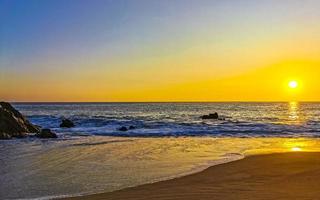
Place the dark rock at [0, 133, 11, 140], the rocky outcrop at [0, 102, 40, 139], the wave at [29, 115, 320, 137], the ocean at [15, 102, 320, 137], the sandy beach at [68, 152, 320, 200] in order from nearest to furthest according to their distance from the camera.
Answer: the sandy beach at [68, 152, 320, 200]
the dark rock at [0, 133, 11, 140]
the rocky outcrop at [0, 102, 40, 139]
the wave at [29, 115, 320, 137]
the ocean at [15, 102, 320, 137]

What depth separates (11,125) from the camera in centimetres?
3066

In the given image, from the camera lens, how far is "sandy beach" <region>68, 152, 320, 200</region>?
31.3 feet

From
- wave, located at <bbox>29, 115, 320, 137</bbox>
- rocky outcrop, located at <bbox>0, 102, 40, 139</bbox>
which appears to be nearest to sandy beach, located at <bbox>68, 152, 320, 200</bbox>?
wave, located at <bbox>29, 115, 320, 137</bbox>

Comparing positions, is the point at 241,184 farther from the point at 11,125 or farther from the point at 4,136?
the point at 11,125

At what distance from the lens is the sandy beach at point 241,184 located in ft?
31.3

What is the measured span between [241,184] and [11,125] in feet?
77.3

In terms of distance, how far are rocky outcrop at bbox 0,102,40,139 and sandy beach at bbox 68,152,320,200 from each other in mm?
19302

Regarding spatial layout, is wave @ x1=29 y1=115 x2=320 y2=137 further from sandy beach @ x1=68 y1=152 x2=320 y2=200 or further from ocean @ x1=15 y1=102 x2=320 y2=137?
sandy beach @ x1=68 y1=152 x2=320 y2=200

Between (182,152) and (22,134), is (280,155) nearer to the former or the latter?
(182,152)

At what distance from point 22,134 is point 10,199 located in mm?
21655

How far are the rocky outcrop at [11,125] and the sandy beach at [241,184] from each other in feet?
63.3

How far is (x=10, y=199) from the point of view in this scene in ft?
31.5

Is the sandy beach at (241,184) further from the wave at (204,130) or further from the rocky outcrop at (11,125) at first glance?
the rocky outcrop at (11,125)

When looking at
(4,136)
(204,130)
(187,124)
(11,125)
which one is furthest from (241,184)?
(187,124)
